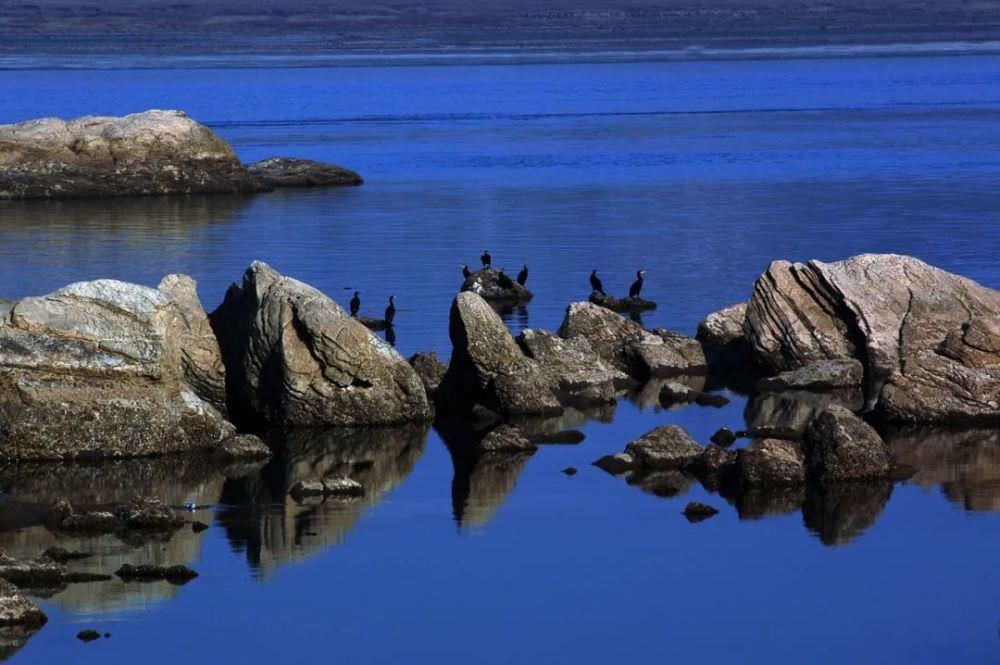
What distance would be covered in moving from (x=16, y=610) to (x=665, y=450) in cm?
1002

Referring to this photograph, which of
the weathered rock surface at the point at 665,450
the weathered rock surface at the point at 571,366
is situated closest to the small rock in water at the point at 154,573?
the weathered rock surface at the point at 665,450

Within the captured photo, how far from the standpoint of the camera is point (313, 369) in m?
29.9

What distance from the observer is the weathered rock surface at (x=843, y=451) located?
26422mm

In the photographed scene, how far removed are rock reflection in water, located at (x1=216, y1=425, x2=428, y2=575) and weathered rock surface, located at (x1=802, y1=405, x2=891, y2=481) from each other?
220 inches

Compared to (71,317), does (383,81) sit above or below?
below

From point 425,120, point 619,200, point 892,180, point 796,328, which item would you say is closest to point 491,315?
point 796,328

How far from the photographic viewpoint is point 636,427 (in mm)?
30266

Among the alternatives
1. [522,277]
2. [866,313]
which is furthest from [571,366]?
[522,277]

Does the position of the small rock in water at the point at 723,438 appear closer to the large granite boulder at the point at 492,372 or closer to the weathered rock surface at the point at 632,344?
the large granite boulder at the point at 492,372

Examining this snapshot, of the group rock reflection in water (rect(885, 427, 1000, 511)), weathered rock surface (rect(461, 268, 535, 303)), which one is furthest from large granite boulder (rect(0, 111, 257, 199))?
rock reflection in water (rect(885, 427, 1000, 511))

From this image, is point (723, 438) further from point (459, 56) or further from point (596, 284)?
point (459, 56)

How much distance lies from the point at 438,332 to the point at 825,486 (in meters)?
12.9

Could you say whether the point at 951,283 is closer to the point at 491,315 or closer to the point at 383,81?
the point at 491,315

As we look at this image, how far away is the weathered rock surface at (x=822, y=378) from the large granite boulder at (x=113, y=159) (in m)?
38.2
